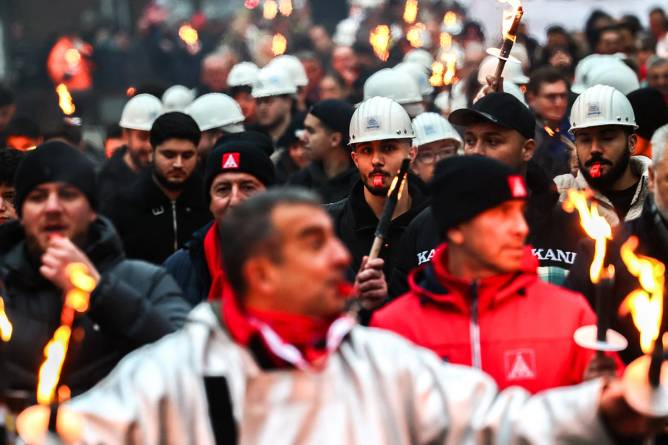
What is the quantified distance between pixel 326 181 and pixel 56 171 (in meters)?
5.21

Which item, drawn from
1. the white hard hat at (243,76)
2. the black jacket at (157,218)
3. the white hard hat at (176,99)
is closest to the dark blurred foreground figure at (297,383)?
the black jacket at (157,218)

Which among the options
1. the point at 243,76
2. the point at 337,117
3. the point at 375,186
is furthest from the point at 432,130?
the point at 243,76

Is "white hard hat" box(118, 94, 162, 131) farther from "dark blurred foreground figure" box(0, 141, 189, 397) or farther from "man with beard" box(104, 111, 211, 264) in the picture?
"dark blurred foreground figure" box(0, 141, 189, 397)

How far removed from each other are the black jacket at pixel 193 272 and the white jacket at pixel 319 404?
327 cm

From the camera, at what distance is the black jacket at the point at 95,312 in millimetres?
6172

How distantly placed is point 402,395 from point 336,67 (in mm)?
14838

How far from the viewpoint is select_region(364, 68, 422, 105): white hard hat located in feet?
44.8

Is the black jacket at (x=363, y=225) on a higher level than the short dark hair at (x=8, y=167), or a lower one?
lower

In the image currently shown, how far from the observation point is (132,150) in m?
13.4

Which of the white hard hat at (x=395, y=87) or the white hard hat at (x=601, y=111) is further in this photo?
the white hard hat at (x=395, y=87)

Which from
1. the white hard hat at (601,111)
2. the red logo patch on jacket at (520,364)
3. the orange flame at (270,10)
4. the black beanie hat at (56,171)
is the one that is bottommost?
the red logo patch on jacket at (520,364)

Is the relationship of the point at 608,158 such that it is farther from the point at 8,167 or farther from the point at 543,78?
the point at 543,78

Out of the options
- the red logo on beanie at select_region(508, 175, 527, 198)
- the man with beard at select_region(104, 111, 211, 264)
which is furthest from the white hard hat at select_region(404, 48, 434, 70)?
the red logo on beanie at select_region(508, 175, 527, 198)

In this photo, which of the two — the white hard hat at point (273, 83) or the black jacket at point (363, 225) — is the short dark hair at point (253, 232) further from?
the white hard hat at point (273, 83)
